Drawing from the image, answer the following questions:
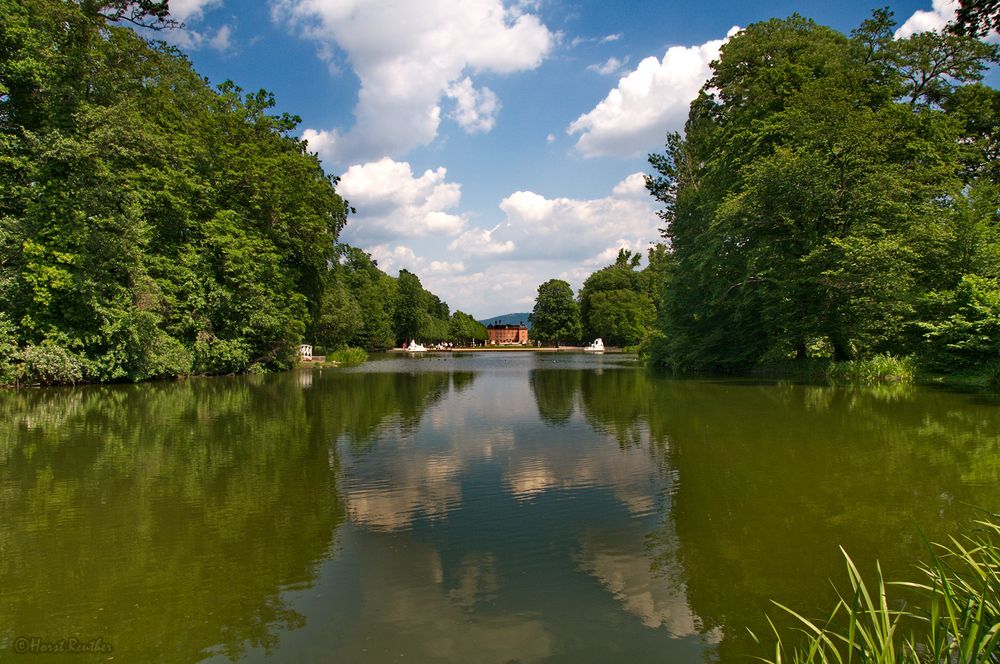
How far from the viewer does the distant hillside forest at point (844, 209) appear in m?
21.0

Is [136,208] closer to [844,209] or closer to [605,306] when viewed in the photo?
[844,209]

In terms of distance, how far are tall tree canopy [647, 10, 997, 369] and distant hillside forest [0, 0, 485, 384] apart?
21.9 meters

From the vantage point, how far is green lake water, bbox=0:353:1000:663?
4.13m

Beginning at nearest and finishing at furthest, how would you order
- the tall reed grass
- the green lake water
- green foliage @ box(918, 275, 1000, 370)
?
1. the tall reed grass
2. the green lake water
3. green foliage @ box(918, 275, 1000, 370)

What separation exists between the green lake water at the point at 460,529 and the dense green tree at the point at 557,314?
9534cm

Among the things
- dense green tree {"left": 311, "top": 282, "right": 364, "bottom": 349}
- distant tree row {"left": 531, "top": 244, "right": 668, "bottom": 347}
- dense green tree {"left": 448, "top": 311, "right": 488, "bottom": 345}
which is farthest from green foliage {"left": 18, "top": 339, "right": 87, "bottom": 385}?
dense green tree {"left": 448, "top": 311, "right": 488, "bottom": 345}

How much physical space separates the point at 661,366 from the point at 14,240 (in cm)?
3289

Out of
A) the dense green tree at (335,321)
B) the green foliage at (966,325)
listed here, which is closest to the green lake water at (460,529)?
the green foliage at (966,325)

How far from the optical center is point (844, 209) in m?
23.2

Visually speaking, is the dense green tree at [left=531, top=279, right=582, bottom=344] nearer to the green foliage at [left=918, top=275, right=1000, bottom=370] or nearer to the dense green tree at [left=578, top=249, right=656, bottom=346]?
the dense green tree at [left=578, top=249, right=656, bottom=346]

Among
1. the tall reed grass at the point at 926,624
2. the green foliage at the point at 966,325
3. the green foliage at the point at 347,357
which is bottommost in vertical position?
the tall reed grass at the point at 926,624

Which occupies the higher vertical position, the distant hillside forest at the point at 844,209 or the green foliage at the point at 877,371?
the distant hillside forest at the point at 844,209

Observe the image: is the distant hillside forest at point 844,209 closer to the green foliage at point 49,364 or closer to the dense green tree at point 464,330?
the green foliage at point 49,364

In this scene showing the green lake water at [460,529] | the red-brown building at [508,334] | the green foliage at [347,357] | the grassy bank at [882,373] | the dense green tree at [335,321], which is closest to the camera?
the green lake water at [460,529]
